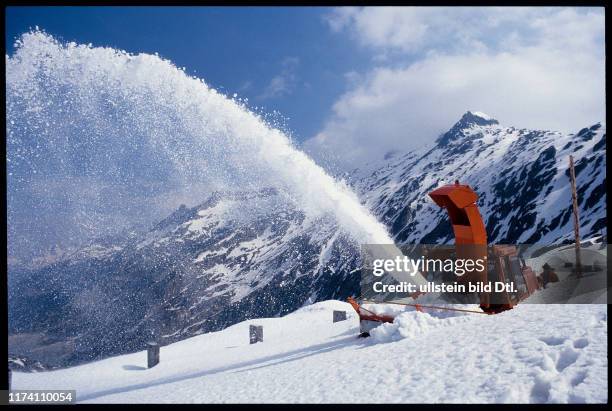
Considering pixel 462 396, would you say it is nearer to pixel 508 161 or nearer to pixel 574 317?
pixel 574 317

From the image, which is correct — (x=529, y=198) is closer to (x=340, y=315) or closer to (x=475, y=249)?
(x=340, y=315)

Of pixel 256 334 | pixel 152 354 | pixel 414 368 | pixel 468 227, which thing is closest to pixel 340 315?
pixel 256 334

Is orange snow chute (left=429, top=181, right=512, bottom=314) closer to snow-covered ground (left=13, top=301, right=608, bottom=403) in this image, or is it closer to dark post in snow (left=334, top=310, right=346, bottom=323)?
snow-covered ground (left=13, top=301, right=608, bottom=403)

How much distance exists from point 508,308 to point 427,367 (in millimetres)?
4270

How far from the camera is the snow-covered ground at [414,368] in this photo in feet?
22.6

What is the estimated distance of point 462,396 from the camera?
7.09m

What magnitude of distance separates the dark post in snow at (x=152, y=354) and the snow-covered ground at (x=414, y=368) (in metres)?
0.98

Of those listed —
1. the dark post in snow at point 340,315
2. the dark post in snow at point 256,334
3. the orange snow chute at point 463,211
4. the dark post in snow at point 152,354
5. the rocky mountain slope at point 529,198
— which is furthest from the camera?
the rocky mountain slope at point 529,198

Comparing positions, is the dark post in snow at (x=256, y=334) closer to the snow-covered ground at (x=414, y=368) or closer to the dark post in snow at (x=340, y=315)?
the snow-covered ground at (x=414, y=368)

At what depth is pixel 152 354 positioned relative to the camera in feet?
52.1

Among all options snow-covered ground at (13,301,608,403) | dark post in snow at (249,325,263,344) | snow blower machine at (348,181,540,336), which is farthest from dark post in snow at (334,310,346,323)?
snow blower machine at (348,181,540,336)

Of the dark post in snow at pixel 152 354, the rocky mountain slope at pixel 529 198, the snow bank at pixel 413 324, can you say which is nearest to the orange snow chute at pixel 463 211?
the snow bank at pixel 413 324

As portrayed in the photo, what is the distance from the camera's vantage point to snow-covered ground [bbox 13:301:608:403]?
6.90 meters
